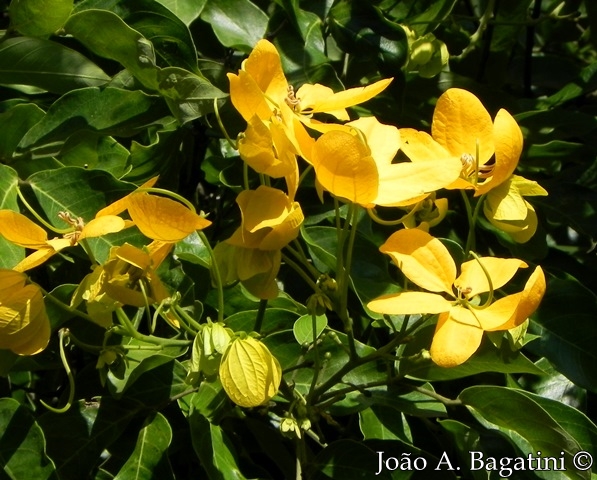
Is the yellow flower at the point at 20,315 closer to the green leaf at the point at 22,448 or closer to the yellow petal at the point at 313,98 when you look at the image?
the green leaf at the point at 22,448

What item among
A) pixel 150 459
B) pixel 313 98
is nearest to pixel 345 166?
pixel 313 98

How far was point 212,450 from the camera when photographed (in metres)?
0.96

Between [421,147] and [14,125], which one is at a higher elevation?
[421,147]

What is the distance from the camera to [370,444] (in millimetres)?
1072

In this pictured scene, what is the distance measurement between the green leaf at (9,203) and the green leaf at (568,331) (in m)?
0.61

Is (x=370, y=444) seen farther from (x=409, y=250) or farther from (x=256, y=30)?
(x=256, y=30)

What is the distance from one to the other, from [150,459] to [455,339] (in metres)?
0.41

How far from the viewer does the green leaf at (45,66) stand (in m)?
1.12

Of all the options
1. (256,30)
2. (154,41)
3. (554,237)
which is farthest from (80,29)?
(554,237)

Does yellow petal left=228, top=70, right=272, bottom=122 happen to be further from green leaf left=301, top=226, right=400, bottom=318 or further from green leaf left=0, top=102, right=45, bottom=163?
green leaf left=0, top=102, right=45, bottom=163

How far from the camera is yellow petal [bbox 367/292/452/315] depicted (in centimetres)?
75

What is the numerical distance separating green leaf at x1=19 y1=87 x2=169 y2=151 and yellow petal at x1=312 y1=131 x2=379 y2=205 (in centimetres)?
42

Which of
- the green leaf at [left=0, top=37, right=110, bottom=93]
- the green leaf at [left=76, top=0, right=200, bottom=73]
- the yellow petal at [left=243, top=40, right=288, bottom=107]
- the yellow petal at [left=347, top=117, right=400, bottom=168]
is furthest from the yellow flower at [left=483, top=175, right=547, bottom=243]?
the green leaf at [left=0, top=37, right=110, bottom=93]

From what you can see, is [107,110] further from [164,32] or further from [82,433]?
[82,433]
